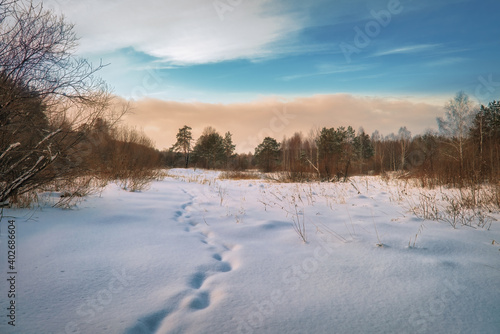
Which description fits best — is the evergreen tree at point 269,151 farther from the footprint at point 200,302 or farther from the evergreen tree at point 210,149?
the footprint at point 200,302

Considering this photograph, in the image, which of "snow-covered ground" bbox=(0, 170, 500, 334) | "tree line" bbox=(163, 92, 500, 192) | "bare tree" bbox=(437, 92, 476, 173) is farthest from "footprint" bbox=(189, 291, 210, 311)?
"bare tree" bbox=(437, 92, 476, 173)

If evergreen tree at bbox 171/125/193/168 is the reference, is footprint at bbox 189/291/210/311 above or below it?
below

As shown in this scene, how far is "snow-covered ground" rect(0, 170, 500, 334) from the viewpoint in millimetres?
1320

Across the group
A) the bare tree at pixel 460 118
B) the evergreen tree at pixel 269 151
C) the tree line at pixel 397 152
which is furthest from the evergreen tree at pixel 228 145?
the bare tree at pixel 460 118

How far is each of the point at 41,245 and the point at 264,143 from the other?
3602 centimetres

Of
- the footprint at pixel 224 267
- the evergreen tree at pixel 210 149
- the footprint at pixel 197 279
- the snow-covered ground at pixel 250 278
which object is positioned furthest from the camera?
the evergreen tree at pixel 210 149

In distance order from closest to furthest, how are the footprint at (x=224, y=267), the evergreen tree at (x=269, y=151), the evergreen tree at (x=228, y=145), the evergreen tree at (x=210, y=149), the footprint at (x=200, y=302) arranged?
the footprint at (x=200, y=302) < the footprint at (x=224, y=267) < the evergreen tree at (x=269, y=151) < the evergreen tree at (x=210, y=149) < the evergreen tree at (x=228, y=145)

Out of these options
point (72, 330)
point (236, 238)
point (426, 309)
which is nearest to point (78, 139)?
point (236, 238)

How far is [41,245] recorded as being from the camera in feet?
7.86

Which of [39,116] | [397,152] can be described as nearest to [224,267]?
[39,116]

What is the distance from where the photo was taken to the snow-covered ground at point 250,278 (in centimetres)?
132

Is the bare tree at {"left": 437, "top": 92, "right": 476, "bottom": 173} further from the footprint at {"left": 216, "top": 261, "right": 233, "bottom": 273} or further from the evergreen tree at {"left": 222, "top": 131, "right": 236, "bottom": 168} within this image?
the evergreen tree at {"left": 222, "top": 131, "right": 236, "bottom": 168}

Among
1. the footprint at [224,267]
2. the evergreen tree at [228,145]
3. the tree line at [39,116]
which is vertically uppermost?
the evergreen tree at [228,145]

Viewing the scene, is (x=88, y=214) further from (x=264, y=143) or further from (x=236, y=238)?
(x=264, y=143)
